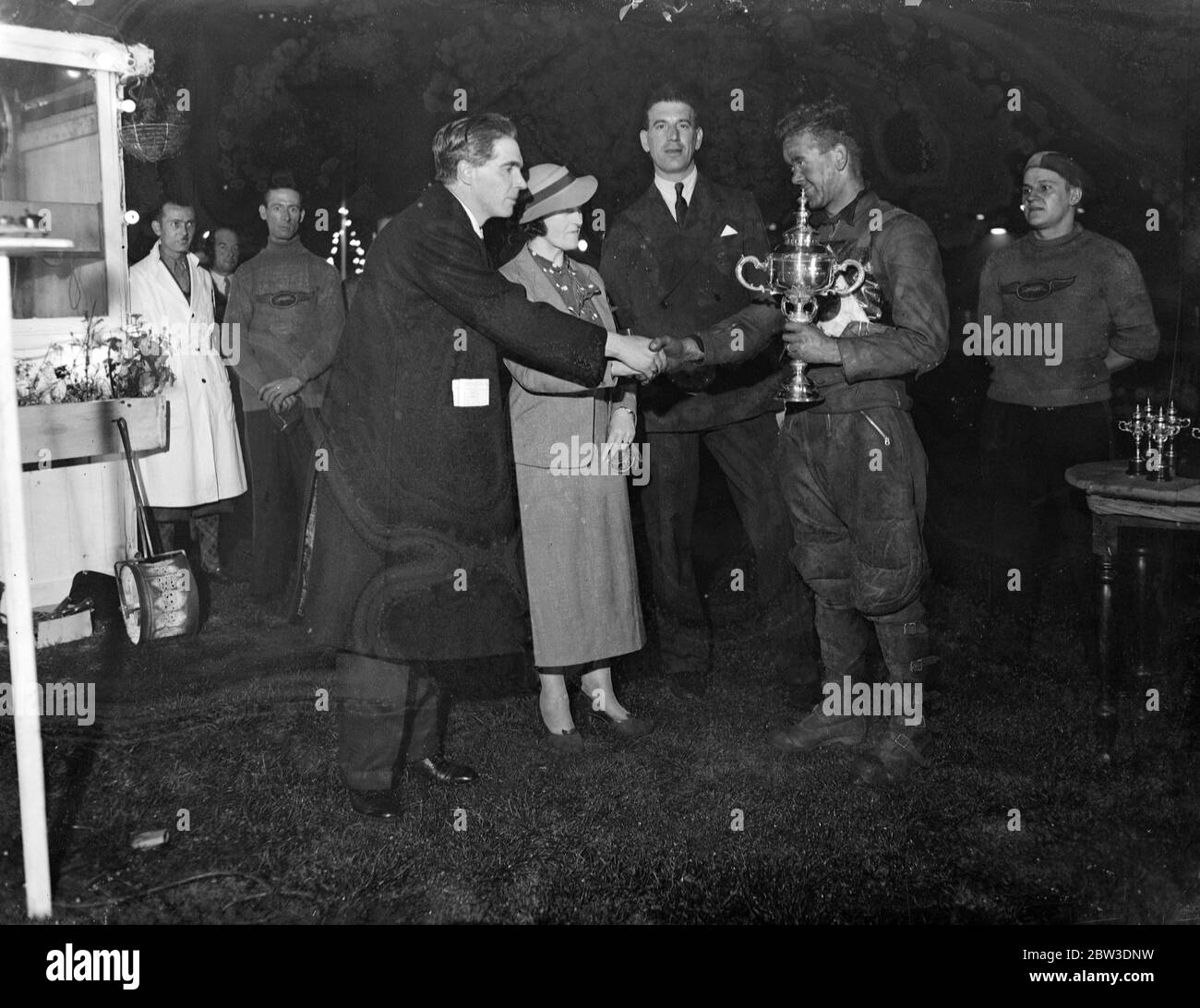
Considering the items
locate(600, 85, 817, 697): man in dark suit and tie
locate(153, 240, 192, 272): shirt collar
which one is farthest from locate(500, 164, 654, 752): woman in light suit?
locate(153, 240, 192, 272): shirt collar

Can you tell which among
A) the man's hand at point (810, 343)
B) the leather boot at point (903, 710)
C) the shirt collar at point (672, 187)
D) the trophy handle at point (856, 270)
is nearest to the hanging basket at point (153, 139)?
the shirt collar at point (672, 187)

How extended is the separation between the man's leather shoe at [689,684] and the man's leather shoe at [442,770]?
1.04 m

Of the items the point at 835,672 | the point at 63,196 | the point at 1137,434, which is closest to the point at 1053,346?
the point at 1137,434

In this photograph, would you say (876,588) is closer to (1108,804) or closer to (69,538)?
(1108,804)

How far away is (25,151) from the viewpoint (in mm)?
3850

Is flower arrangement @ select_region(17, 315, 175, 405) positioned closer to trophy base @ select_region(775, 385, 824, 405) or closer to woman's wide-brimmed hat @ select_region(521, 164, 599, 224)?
woman's wide-brimmed hat @ select_region(521, 164, 599, 224)

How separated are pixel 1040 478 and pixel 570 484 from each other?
1.97m

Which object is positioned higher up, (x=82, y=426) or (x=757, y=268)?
(x=757, y=268)

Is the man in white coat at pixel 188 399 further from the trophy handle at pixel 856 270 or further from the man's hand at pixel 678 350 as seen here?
the trophy handle at pixel 856 270

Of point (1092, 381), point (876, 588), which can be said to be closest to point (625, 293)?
point (876, 588)

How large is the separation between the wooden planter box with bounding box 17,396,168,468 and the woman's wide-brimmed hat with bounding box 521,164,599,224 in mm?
1570

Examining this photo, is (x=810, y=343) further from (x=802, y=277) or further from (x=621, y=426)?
(x=621, y=426)

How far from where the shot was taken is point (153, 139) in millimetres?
4203
